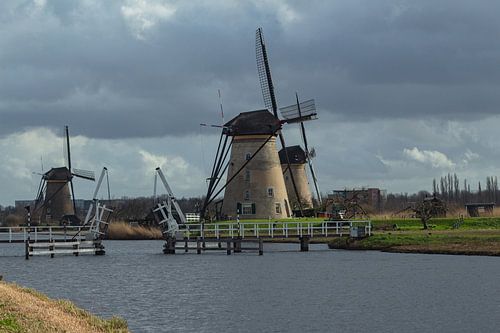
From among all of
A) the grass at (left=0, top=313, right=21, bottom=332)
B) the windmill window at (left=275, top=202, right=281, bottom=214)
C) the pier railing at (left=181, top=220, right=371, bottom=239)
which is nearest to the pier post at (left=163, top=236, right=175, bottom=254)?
the pier railing at (left=181, top=220, right=371, bottom=239)

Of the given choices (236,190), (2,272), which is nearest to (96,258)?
(2,272)

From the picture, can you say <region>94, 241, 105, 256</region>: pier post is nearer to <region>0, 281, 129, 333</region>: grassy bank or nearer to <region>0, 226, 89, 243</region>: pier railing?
<region>0, 226, 89, 243</region>: pier railing

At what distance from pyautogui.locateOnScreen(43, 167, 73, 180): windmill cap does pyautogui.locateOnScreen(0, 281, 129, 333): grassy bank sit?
106 m

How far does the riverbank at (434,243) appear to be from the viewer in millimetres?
55281

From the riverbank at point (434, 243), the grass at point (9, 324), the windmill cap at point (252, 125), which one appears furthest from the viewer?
the windmill cap at point (252, 125)

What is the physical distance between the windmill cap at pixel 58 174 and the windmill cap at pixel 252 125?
5536 centimetres

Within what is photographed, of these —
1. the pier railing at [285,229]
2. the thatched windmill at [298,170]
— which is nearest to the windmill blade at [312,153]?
the thatched windmill at [298,170]

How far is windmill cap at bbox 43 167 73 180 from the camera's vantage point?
12938cm

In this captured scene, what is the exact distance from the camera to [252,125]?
260ft

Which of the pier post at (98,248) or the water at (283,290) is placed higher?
the pier post at (98,248)

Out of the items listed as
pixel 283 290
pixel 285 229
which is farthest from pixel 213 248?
pixel 283 290

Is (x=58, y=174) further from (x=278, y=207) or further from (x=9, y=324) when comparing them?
(x=9, y=324)

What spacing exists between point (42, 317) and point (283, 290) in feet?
61.0

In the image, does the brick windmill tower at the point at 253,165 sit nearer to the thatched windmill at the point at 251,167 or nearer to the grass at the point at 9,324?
the thatched windmill at the point at 251,167
